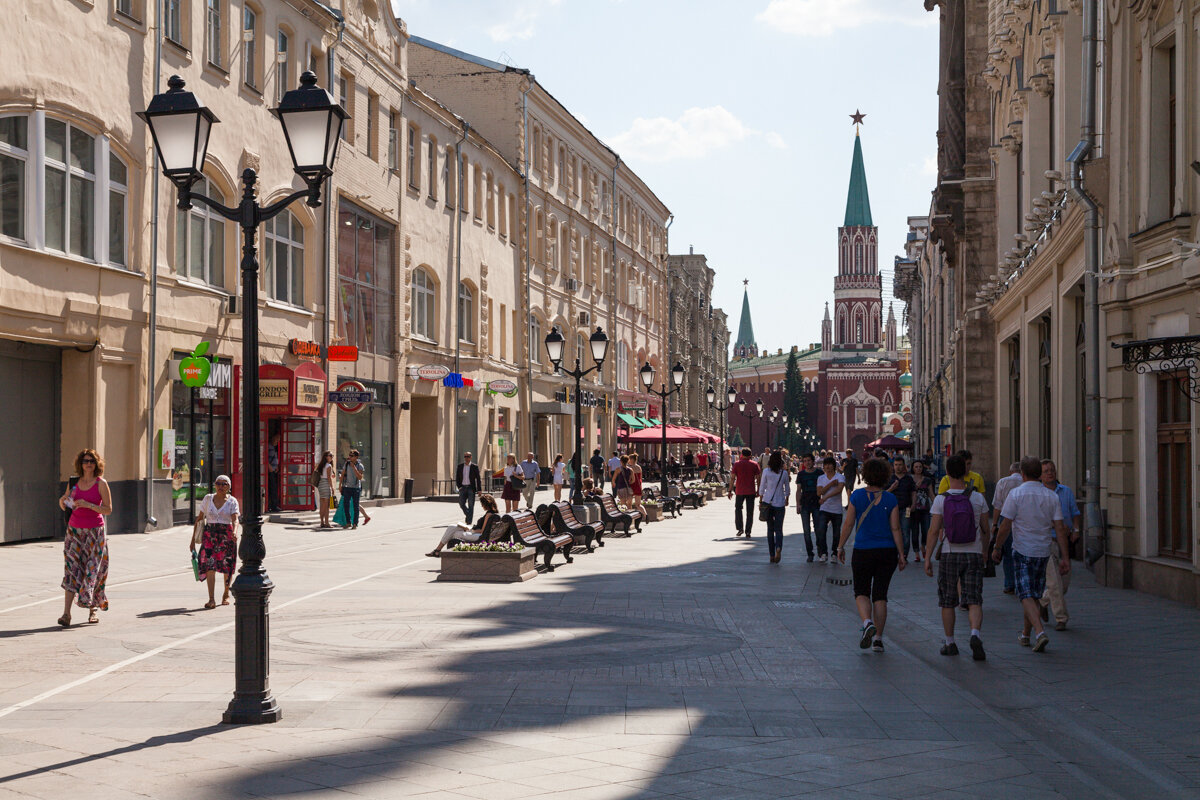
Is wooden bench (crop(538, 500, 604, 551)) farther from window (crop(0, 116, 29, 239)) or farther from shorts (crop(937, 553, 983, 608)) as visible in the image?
shorts (crop(937, 553, 983, 608))

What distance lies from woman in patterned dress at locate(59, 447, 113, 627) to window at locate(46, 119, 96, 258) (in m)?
9.77

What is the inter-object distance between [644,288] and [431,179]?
112 feet

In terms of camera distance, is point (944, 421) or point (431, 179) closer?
point (431, 179)

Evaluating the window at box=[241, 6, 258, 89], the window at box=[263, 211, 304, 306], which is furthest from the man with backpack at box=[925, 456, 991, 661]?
the window at box=[241, 6, 258, 89]

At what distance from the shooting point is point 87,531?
12.8m

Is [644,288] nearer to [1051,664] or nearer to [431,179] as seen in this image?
[431,179]

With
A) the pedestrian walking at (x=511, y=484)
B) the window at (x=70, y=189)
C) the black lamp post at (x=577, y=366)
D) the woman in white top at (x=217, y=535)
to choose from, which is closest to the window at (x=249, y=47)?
the window at (x=70, y=189)

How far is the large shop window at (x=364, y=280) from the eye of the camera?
3350 cm

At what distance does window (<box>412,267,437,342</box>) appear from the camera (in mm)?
38853

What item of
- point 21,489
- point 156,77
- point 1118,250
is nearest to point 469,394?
point 156,77

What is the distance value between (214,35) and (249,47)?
68.3 inches

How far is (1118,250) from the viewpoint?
54.5ft

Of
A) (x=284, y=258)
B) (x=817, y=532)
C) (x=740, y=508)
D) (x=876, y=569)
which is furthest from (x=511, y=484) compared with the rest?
(x=876, y=569)

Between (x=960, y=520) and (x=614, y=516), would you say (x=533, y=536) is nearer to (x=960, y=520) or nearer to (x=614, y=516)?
(x=614, y=516)
